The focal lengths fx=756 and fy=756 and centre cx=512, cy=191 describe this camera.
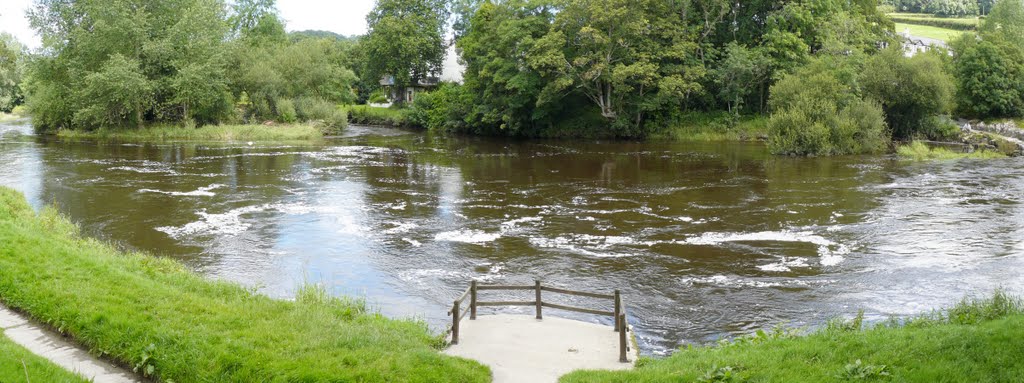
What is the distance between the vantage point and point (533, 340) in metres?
11.4

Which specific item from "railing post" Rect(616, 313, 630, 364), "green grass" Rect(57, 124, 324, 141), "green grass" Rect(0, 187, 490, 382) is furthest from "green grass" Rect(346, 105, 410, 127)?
"railing post" Rect(616, 313, 630, 364)

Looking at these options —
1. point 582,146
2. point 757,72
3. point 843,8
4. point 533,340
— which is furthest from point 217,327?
point 843,8

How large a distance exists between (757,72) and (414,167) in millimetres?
25261

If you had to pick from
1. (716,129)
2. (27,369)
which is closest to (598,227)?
(27,369)

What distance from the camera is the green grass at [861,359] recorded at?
820cm

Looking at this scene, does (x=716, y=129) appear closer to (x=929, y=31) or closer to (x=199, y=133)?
(x=199, y=133)

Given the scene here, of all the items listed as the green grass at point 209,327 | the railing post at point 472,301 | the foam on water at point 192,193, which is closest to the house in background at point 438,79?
the foam on water at point 192,193

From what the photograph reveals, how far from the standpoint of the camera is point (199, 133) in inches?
2061

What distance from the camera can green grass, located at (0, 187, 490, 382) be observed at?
9.09 meters

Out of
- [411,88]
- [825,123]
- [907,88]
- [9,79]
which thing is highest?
[9,79]

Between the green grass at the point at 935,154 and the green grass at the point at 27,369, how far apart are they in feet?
126

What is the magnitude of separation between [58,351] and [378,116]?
65.9 metres

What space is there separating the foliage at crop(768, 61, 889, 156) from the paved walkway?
36838mm

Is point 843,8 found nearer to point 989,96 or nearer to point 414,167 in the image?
point 989,96
